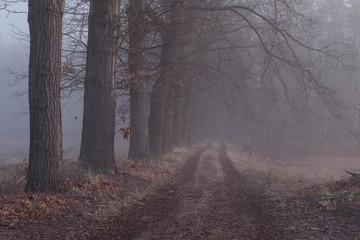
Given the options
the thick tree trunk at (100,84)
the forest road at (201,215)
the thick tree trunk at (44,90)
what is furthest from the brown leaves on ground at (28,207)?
the thick tree trunk at (100,84)

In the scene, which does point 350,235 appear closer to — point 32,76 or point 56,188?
point 56,188

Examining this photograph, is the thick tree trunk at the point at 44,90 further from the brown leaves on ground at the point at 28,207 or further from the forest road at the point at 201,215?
the forest road at the point at 201,215

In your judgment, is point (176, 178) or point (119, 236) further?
point (176, 178)

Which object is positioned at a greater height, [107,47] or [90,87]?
[107,47]

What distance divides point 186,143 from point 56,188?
27235 mm

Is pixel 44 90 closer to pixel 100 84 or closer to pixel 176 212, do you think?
pixel 100 84

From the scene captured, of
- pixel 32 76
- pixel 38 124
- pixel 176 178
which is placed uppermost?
pixel 32 76

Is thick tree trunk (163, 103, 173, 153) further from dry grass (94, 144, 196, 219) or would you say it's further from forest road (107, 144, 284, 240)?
forest road (107, 144, 284, 240)

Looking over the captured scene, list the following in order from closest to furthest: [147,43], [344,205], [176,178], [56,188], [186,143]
Result: [344,205] → [56,188] → [176,178] → [147,43] → [186,143]

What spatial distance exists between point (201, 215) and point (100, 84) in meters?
4.98

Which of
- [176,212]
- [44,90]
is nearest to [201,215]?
[176,212]

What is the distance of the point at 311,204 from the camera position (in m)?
7.09

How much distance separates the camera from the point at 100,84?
9.45m

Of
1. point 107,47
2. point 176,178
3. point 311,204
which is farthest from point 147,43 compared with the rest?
point 311,204
